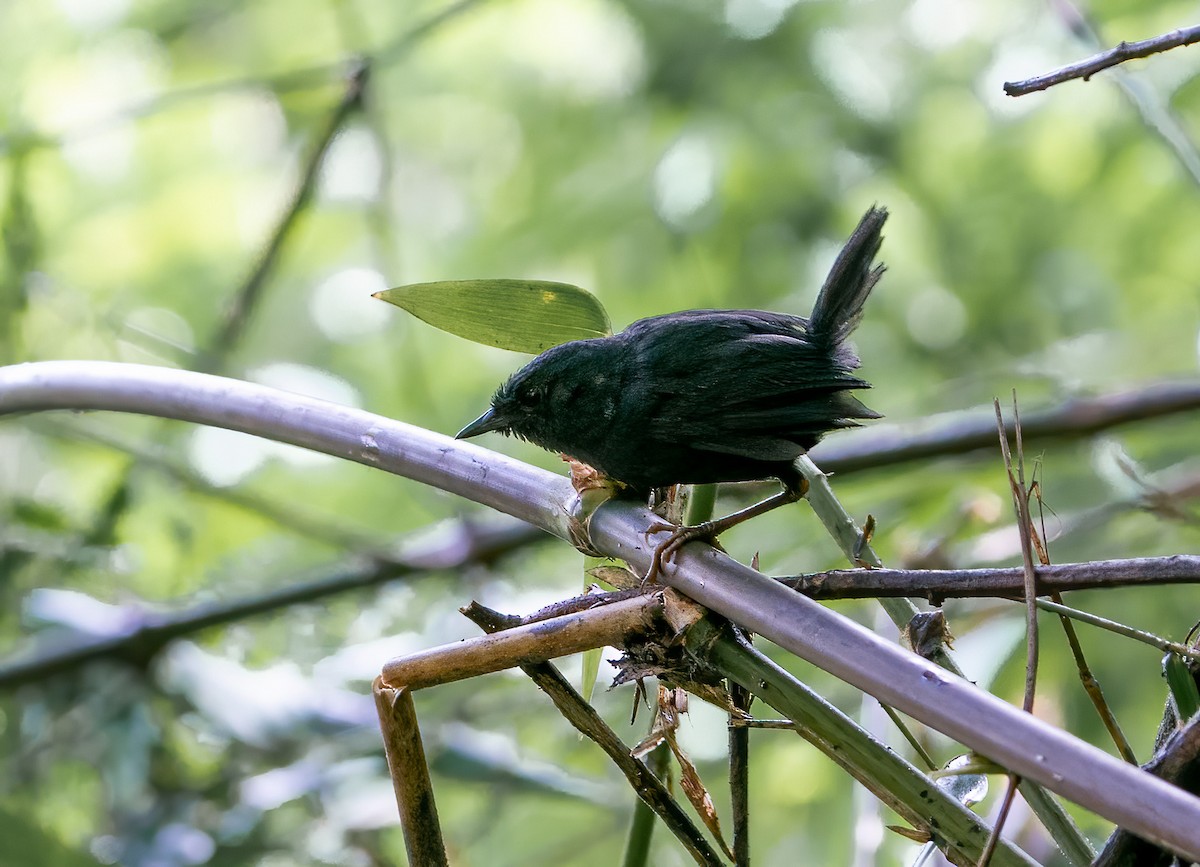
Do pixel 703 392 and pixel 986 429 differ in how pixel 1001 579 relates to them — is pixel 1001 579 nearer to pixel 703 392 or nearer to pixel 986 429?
pixel 703 392

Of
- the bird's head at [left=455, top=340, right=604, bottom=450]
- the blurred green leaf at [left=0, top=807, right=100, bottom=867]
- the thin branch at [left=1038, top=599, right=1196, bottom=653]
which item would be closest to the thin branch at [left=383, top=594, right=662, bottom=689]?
the thin branch at [left=1038, top=599, right=1196, bottom=653]

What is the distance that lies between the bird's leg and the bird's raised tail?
0.67 feet

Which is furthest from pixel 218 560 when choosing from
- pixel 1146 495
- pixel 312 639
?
pixel 1146 495

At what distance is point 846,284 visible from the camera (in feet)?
4.72

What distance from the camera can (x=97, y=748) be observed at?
273 centimetres

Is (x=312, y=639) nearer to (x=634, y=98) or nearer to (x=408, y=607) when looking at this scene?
(x=408, y=607)

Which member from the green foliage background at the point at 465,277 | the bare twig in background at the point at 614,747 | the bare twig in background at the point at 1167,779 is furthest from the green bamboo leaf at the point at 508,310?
the green foliage background at the point at 465,277

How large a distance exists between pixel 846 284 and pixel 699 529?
1.52 feet

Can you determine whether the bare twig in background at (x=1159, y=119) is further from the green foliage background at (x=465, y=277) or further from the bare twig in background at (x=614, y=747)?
the bare twig in background at (x=614, y=747)

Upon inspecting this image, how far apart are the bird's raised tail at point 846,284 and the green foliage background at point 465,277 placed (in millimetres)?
863

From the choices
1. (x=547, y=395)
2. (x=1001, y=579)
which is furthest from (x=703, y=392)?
(x=1001, y=579)

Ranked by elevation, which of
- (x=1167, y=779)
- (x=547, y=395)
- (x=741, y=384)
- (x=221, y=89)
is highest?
(x=221, y=89)

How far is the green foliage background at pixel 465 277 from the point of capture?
258 cm

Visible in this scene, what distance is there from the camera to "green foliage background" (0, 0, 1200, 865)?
8.46 feet
